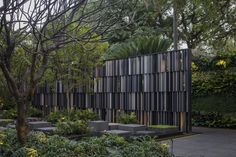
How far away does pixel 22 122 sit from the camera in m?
7.54

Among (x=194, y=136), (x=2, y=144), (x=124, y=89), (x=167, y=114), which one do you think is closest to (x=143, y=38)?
(x=124, y=89)

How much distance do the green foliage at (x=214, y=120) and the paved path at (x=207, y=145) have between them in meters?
1.96

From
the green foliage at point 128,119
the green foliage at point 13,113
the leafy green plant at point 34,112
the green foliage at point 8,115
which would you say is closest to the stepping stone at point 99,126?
the green foliage at point 128,119

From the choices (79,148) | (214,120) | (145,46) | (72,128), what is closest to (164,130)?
(72,128)

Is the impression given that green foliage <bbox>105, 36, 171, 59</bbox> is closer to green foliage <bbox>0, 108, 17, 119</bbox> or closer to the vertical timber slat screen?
the vertical timber slat screen

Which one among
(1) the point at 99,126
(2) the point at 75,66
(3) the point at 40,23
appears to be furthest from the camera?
(2) the point at 75,66

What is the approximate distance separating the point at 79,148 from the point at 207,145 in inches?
239

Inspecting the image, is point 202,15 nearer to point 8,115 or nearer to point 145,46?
point 145,46

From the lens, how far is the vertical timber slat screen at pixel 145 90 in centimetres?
1519

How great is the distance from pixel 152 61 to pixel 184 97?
7.52 feet

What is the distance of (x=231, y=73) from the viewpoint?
18094 mm

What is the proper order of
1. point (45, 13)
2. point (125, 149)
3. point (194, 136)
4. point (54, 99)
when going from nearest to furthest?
point (45, 13)
point (125, 149)
point (194, 136)
point (54, 99)

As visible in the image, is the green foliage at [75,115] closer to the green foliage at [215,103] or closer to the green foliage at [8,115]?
the green foliage at [8,115]

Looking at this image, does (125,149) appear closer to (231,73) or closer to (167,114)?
(167,114)
